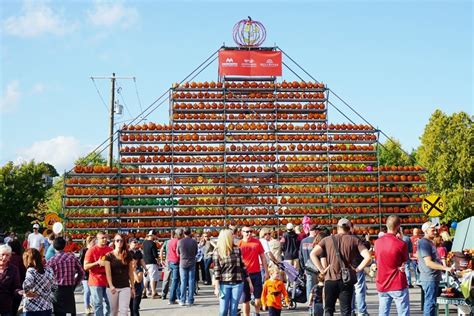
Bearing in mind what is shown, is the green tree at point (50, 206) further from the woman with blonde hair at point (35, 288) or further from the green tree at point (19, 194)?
the woman with blonde hair at point (35, 288)

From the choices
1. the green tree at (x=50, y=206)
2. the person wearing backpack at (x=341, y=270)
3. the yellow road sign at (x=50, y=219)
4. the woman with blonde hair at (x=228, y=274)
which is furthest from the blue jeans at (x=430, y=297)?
the green tree at (x=50, y=206)

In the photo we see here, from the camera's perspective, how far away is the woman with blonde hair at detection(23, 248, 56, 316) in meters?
9.70

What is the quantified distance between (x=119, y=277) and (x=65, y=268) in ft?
3.19

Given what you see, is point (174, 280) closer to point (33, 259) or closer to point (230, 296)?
point (230, 296)

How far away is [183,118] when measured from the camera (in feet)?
108

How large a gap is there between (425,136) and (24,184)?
3882 cm

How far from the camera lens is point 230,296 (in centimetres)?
1173

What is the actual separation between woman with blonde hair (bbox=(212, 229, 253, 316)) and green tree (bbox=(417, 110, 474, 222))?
46.9 metres

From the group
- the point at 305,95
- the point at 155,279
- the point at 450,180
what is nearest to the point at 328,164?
the point at 305,95

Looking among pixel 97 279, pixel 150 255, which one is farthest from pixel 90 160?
pixel 97 279

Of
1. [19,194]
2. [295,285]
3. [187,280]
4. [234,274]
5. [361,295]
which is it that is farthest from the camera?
[19,194]

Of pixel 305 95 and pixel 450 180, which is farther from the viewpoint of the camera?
pixel 450 180

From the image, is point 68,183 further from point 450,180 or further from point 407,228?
point 450,180

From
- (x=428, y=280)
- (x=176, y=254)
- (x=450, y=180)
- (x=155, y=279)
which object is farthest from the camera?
(x=450, y=180)
